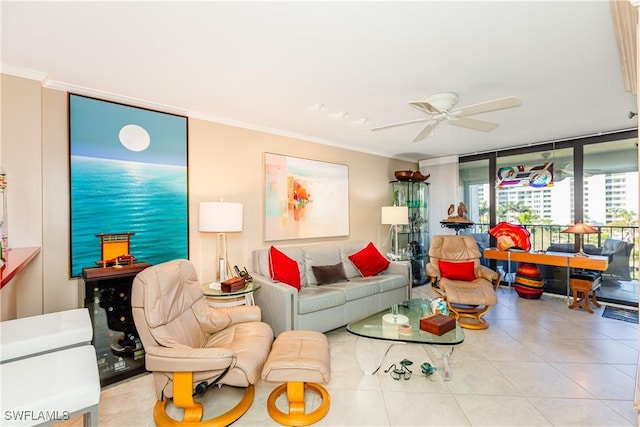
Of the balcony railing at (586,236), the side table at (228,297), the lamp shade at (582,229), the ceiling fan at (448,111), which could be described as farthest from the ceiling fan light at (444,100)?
the balcony railing at (586,236)

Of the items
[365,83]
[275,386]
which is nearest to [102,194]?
[275,386]

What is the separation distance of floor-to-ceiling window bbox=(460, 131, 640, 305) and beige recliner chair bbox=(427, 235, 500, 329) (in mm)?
1431

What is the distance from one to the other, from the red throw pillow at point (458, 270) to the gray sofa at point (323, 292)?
1.54 feet

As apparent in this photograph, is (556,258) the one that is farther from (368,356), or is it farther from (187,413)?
(187,413)

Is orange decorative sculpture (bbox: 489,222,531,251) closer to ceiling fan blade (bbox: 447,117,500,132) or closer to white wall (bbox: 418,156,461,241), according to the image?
white wall (bbox: 418,156,461,241)

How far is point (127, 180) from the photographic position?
2723 mm

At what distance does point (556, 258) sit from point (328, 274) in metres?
3.29

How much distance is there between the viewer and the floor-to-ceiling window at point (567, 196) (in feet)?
12.9

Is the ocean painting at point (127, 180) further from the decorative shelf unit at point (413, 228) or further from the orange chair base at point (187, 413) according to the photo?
the decorative shelf unit at point (413, 228)

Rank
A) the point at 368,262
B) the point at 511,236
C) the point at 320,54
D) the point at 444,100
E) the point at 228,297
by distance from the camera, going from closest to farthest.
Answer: the point at 320,54 < the point at 444,100 < the point at 228,297 < the point at 368,262 < the point at 511,236

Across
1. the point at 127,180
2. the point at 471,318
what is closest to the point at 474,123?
the point at 471,318

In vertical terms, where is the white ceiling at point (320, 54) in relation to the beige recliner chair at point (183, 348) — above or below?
above

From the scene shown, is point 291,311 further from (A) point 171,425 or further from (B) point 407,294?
(B) point 407,294

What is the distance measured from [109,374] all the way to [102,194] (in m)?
1.51
